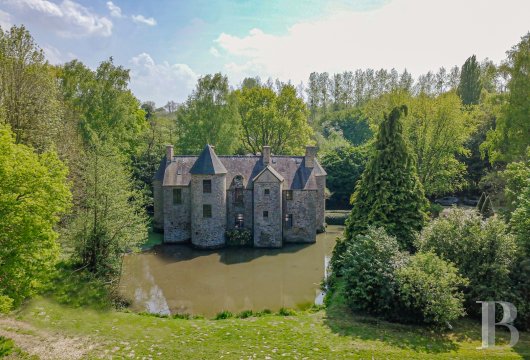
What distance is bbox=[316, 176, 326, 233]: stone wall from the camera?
98.0 feet

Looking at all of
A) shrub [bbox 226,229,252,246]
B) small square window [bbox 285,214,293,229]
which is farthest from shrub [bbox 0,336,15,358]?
small square window [bbox 285,214,293,229]

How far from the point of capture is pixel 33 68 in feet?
66.7

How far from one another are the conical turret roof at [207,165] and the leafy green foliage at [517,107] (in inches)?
760

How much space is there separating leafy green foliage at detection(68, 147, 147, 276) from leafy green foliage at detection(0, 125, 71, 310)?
6.93 meters

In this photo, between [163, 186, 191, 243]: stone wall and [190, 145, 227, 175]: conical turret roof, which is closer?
[190, 145, 227, 175]: conical turret roof

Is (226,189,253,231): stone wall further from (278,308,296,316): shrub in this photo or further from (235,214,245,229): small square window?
(278,308,296,316): shrub

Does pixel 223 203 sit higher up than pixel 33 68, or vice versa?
pixel 33 68

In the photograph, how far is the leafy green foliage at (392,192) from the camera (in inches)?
688

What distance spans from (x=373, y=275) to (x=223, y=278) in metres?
9.45

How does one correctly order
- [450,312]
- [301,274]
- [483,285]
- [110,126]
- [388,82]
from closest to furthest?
[450,312]
[483,285]
[301,274]
[110,126]
[388,82]

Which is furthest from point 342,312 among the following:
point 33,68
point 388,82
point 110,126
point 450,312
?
point 388,82

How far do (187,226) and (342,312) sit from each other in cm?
1620

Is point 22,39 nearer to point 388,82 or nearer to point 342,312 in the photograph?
point 342,312

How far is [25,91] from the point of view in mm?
19859
